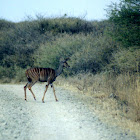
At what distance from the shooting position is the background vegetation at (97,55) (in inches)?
539

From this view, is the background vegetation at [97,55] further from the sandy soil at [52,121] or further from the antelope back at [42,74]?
the antelope back at [42,74]

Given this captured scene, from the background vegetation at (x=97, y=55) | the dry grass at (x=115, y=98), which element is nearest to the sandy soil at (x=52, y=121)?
the dry grass at (x=115, y=98)

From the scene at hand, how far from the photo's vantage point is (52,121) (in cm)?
783

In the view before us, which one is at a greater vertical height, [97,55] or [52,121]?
[97,55]

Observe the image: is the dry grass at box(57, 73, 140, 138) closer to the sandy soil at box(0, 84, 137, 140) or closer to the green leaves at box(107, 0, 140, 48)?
the sandy soil at box(0, 84, 137, 140)

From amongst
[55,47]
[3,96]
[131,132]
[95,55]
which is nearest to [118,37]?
[95,55]

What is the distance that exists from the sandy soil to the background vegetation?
179cm

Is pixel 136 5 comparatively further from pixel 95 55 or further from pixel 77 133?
pixel 77 133

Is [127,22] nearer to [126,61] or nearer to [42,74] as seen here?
[126,61]

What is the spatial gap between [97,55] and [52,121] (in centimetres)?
1207

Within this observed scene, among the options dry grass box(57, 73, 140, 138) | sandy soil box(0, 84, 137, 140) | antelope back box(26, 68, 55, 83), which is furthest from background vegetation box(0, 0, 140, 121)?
antelope back box(26, 68, 55, 83)

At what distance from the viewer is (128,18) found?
1664cm

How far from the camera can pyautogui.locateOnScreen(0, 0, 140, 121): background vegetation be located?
539 inches

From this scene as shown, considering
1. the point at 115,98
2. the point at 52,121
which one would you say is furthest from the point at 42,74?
the point at 52,121
